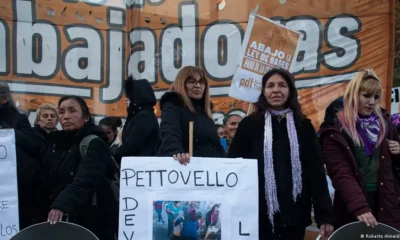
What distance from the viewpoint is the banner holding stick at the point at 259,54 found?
553cm

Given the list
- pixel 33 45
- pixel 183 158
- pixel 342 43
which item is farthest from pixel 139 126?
pixel 342 43

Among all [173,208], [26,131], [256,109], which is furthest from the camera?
[26,131]

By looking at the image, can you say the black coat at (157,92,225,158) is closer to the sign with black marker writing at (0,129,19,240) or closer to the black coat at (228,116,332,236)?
the black coat at (228,116,332,236)

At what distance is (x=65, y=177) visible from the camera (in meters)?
3.87

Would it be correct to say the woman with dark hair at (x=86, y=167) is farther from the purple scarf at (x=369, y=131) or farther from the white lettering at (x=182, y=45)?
the white lettering at (x=182, y=45)

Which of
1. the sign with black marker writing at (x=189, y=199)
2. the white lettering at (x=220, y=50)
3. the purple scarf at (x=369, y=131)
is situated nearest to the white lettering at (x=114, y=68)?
the white lettering at (x=220, y=50)

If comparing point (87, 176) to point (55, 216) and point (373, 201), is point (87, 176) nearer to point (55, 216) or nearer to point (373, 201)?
point (55, 216)

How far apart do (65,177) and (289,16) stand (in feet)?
12.0

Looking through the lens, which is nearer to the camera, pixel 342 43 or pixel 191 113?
pixel 191 113

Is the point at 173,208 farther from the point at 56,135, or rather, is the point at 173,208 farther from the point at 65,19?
the point at 65,19

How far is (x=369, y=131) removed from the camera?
3.64 meters

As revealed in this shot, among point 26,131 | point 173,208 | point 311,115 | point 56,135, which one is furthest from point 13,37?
point 173,208

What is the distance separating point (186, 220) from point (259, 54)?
273 centimetres

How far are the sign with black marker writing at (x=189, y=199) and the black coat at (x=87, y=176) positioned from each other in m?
0.35
